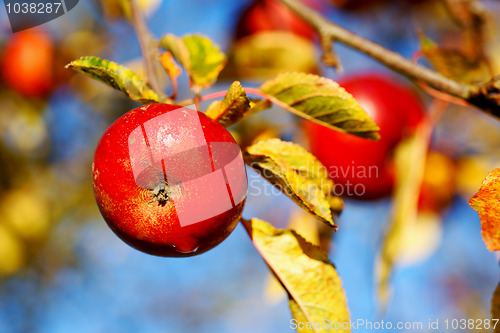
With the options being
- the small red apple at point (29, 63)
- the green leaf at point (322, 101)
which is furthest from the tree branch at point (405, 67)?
the small red apple at point (29, 63)

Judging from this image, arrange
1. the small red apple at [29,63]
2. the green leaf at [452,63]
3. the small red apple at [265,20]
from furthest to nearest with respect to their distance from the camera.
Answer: the small red apple at [29,63], the small red apple at [265,20], the green leaf at [452,63]

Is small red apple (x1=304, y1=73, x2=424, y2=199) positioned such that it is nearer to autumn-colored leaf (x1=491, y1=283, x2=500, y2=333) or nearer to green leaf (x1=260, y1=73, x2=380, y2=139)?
green leaf (x1=260, y1=73, x2=380, y2=139)

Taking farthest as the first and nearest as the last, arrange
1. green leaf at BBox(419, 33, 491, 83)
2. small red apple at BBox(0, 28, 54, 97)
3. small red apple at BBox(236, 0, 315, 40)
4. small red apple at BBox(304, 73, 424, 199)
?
1. small red apple at BBox(0, 28, 54, 97)
2. small red apple at BBox(236, 0, 315, 40)
3. small red apple at BBox(304, 73, 424, 199)
4. green leaf at BBox(419, 33, 491, 83)

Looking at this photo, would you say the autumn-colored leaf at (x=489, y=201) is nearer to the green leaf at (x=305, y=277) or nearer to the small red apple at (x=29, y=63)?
the green leaf at (x=305, y=277)

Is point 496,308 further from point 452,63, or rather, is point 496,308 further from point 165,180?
point 452,63

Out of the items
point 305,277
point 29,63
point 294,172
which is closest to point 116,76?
point 294,172

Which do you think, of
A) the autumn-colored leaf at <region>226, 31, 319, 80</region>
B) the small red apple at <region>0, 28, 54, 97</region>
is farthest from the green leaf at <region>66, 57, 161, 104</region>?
the small red apple at <region>0, 28, 54, 97</region>
